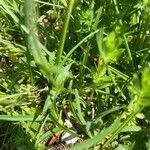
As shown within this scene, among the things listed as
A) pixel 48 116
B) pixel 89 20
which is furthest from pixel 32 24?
pixel 89 20

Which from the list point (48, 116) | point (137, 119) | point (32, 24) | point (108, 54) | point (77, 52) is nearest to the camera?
point (32, 24)

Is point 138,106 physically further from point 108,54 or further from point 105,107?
point 105,107

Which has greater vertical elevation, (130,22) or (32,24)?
(32,24)

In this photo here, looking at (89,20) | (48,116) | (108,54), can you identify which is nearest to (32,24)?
(108,54)

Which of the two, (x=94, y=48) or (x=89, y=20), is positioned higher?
(x=89, y=20)

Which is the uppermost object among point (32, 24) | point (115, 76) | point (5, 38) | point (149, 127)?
point (32, 24)

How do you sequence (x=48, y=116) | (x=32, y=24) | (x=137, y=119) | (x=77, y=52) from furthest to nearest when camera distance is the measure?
(x=77, y=52), (x=137, y=119), (x=48, y=116), (x=32, y=24)

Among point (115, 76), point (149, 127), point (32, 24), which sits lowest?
point (149, 127)

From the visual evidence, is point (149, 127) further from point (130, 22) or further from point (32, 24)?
point (32, 24)

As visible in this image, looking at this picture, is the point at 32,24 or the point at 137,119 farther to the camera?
the point at 137,119
